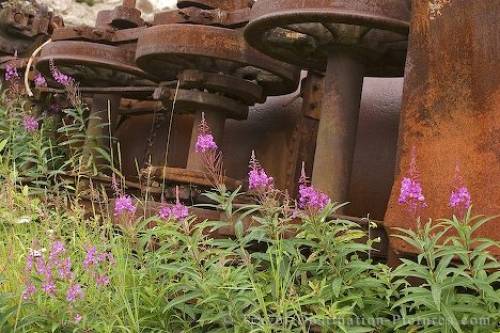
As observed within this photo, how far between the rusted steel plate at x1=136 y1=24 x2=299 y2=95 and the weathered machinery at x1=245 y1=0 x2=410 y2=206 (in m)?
0.31

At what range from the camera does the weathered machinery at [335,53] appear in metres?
2.66

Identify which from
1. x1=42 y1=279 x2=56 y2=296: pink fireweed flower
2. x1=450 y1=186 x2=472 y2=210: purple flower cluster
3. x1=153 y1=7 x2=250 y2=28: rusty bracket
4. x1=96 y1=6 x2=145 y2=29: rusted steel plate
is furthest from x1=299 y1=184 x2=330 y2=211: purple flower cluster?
x1=96 y1=6 x2=145 y2=29: rusted steel plate

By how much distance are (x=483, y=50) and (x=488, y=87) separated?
0.11 metres

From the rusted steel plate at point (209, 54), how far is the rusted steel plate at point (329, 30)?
248 millimetres

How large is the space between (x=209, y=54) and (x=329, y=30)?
0.74 m

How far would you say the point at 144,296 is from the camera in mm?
2268

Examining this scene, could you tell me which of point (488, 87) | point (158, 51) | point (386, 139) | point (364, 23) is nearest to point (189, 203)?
point (158, 51)

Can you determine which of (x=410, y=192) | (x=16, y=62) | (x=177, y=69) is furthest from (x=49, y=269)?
(x=16, y=62)

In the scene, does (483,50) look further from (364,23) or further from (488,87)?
(364,23)

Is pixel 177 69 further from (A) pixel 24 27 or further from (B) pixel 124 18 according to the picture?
(A) pixel 24 27

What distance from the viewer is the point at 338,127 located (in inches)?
112

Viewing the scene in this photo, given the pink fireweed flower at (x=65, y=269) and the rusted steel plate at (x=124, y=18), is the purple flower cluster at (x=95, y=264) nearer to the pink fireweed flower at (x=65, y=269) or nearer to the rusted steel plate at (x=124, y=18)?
the pink fireweed flower at (x=65, y=269)

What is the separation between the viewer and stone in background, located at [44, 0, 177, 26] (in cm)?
852

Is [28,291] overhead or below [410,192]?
below
